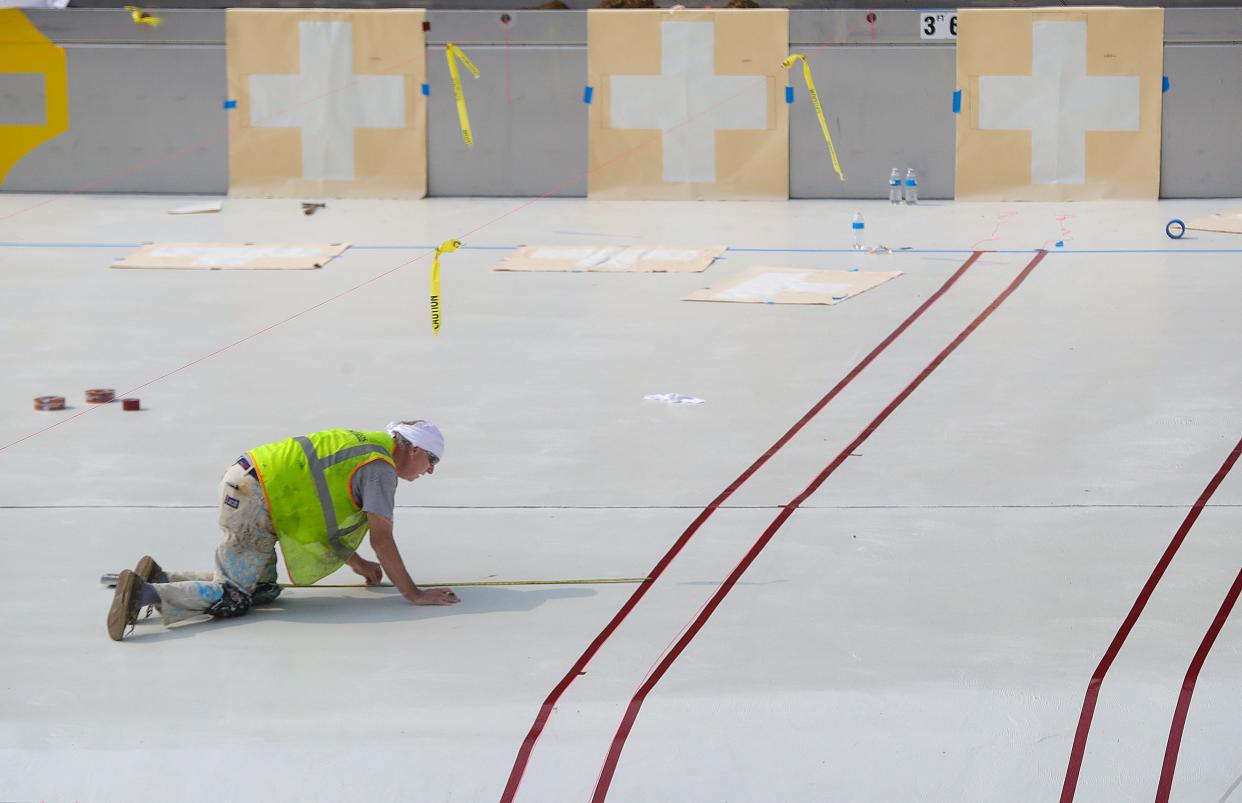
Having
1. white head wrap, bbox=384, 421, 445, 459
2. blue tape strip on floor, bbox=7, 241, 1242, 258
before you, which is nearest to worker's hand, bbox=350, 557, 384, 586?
white head wrap, bbox=384, 421, 445, 459

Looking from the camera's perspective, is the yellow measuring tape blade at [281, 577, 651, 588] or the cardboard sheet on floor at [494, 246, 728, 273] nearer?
the yellow measuring tape blade at [281, 577, 651, 588]

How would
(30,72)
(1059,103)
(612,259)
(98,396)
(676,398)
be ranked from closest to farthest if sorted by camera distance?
1. (676,398)
2. (98,396)
3. (612,259)
4. (1059,103)
5. (30,72)

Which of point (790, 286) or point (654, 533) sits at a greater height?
point (790, 286)

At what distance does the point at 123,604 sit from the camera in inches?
225

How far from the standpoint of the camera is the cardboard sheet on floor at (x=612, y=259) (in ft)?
43.9

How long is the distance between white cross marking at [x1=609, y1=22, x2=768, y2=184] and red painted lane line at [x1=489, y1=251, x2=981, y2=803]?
6112mm

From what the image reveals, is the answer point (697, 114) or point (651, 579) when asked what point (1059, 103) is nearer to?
point (697, 114)

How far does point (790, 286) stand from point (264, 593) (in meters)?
7.04

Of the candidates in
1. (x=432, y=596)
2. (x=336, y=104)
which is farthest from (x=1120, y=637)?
(x=336, y=104)

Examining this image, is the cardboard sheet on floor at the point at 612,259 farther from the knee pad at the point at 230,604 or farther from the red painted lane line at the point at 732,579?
the knee pad at the point at 230,604

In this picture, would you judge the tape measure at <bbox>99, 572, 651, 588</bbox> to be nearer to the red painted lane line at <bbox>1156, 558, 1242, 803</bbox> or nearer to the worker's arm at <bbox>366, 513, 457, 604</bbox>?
the worker's arm at <bbox>366, 513, 457, 604</bbox>

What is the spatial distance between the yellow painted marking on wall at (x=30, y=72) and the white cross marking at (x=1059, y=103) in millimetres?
9411

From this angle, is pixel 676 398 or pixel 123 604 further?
pixel 676 398

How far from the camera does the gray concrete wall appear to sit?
1655 centimetres
